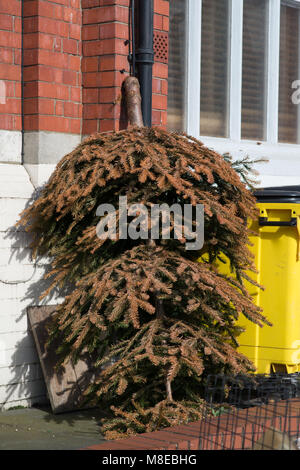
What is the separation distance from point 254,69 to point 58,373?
425 centimetres

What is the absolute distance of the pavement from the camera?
189 inches

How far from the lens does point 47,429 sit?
516 cm

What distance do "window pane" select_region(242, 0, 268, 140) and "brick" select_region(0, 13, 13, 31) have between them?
114 inches

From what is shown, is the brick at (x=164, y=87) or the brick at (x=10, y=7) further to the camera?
the brick at (x=164, y=87)

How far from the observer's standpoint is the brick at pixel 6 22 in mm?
6097

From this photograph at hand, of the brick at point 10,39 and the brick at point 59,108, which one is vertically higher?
the brick at point 10,39

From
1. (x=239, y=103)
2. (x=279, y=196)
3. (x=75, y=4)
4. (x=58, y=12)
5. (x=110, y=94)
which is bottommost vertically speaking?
(x=279, y=196)

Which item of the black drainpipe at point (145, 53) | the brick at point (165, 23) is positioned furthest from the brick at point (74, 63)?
the brick at point (165, 23)

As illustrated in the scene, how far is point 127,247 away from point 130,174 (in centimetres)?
56

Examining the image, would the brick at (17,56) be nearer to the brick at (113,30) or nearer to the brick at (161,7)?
the brick at (113,30)

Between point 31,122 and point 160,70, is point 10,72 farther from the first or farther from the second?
point 160,70

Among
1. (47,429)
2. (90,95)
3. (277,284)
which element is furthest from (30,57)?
(47,429)

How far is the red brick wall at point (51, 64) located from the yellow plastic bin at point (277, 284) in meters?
1.83
